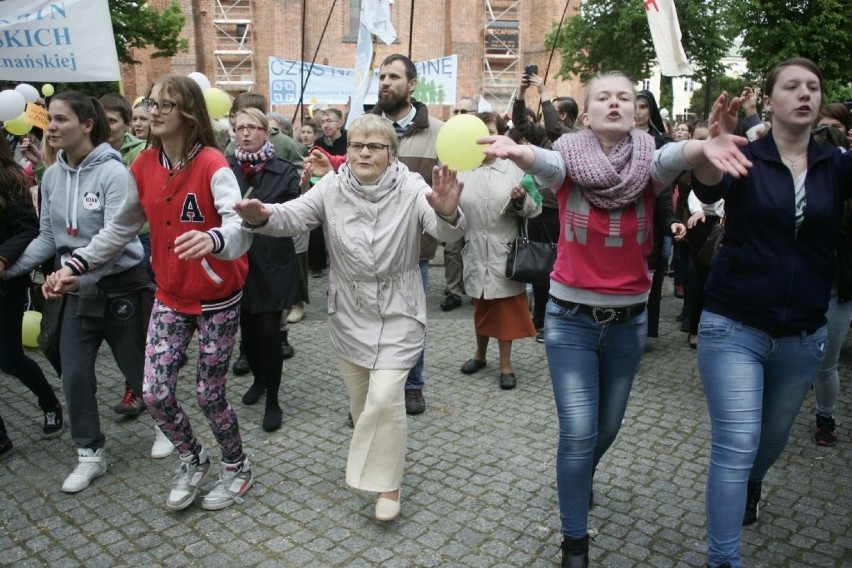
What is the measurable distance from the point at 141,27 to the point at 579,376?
20626 millimetres

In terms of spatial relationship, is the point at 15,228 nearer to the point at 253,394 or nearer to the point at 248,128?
the point at 248,128

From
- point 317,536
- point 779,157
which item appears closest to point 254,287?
point 317,536

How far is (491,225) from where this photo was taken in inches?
243

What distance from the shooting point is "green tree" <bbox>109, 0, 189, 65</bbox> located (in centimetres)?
1988

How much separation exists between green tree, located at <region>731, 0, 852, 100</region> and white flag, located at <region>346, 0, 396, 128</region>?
1218 cm

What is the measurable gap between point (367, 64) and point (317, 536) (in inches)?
224

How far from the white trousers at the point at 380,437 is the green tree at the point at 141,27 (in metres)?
18.4

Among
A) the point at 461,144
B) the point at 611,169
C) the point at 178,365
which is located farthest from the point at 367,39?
the point at 611,169

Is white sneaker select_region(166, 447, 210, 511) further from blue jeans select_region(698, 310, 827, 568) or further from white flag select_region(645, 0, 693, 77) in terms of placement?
white flag select_region(645, 0, 693, 77)

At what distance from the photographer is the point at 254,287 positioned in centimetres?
530

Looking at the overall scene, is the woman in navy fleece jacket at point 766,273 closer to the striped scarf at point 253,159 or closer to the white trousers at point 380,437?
the white trousers at point 380,437

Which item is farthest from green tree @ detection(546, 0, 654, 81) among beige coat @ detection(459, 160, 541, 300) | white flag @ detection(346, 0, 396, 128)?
beige coat @ detection(459, 160, 541, 300)

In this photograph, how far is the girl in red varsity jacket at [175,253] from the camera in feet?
12.5

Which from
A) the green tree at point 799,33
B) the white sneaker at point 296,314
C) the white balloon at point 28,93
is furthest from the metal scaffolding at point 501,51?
the white sneaker at point 296,314
